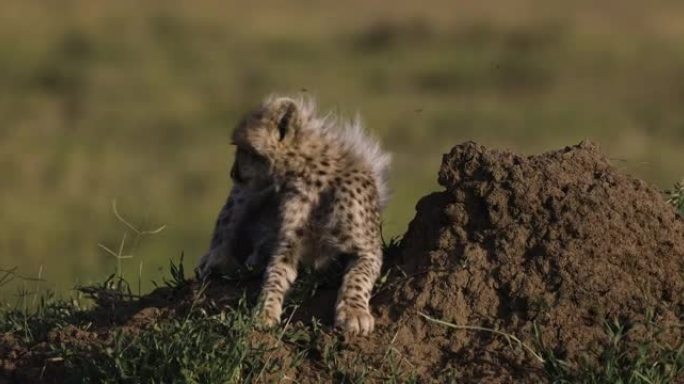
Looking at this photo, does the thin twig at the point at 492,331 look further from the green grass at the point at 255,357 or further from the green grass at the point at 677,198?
the green grass at the point at 677,198

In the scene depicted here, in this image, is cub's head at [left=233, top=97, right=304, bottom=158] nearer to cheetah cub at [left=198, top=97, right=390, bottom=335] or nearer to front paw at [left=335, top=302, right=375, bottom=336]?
cheetah cub at [left=198, top=97, right=390, bottom=335]

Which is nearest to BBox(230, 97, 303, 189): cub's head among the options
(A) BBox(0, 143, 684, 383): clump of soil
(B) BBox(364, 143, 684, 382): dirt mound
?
(A) BBox(0, 143, 684, 383): clump of soil

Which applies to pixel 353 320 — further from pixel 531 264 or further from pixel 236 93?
pixel 236 93

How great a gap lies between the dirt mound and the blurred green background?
5701 mm

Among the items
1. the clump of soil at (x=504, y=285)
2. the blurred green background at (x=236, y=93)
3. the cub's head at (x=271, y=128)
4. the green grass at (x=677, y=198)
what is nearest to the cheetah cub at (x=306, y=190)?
the cub's head at (x=271, y=128)

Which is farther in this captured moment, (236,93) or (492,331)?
(236,93)

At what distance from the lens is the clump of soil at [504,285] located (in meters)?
5.07

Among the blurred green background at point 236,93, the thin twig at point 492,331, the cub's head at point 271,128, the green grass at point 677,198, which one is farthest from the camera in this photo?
the blurred green background at point 236,93

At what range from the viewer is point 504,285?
5293 millimetres

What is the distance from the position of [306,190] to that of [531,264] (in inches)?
37.1

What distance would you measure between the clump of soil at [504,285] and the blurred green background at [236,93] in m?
5.62

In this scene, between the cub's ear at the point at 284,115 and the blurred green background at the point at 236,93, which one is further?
the blurred green background at the point at 236,93

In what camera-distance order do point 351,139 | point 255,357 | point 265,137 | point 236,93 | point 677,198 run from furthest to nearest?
point 236,93
point 351,139
point 265,137
point 677,198
point 255,357

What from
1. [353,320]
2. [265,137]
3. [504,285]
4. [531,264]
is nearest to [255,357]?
[353,320]
